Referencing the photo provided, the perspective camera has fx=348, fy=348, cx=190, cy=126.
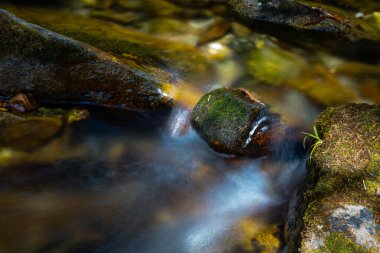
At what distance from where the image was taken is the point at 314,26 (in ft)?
23.7

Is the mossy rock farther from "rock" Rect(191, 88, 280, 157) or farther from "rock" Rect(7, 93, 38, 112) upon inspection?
"rock" Rect(7, 93, 38, 112)

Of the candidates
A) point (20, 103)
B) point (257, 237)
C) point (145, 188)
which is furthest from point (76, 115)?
point (257, 237)

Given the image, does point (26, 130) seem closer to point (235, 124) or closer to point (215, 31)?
point (235, 124)

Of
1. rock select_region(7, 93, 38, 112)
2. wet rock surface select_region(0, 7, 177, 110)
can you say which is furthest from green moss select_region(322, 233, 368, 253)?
rock select_region(7, 93, 38, 112)

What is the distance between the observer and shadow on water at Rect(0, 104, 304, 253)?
3730 mm

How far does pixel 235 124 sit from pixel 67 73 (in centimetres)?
244

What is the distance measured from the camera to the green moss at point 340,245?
2.72 meters

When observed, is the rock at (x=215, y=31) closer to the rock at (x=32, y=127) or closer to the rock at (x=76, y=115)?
the rock at (x=76, y=115)

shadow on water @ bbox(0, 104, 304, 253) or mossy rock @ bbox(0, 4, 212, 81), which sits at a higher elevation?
mossy rock @ bbox(0, 4, 212, 81)

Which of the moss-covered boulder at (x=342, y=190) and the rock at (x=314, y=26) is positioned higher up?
the rock at (x=314, y=26)

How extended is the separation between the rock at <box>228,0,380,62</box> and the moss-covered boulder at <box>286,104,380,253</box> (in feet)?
11.3

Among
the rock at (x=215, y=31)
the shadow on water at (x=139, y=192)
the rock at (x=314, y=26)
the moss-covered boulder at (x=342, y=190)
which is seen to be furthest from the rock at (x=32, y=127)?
the rock at (x=314, y=26)

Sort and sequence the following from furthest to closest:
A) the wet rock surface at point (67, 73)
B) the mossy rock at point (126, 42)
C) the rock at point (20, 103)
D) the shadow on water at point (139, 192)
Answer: the mossy rock at point (126, 42) < the rock at point (20, 103) < the wet rock surface at point (67, 73) < the shadow on water at point (139, 192)

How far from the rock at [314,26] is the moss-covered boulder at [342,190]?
3.46m
